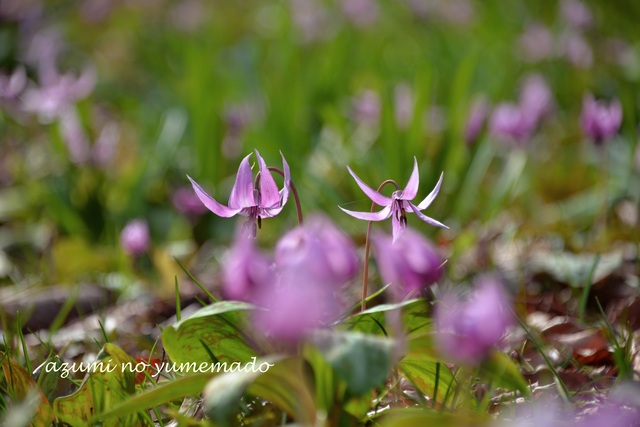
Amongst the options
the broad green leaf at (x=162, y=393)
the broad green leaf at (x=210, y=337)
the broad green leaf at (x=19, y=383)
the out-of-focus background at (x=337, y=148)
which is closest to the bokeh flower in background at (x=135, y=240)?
the out-of-focus background at (x=337, y=148)

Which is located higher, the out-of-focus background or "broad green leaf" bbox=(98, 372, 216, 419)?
"broad green leaf" bbox=(98, 372, 216, 419)

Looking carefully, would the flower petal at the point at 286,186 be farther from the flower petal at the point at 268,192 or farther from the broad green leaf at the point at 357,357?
the broad green leaf at the point at 357,357

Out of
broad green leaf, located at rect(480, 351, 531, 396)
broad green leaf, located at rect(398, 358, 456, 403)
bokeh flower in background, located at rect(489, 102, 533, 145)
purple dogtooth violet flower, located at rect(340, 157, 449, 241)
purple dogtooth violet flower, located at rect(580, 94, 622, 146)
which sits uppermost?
purple dogtooth violet flower, located at rect(340, 157, 449, 241)

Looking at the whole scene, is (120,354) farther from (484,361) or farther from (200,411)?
(484,361)

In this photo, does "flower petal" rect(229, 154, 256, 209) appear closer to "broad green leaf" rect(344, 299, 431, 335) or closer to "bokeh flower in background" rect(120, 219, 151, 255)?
"broad green leaf" rect(344, 299, 431, 335)

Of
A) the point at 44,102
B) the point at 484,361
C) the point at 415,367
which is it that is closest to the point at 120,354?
the point at 415,367

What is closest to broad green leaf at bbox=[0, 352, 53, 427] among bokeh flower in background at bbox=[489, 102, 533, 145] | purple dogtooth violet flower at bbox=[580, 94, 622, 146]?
purple dogtooth violet flower at bbox=[580, 94, 622, 146]

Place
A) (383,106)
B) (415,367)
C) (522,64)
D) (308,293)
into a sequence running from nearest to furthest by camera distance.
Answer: (308,293) < (415,367) < (383,106) < (522,64)
